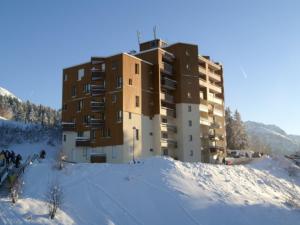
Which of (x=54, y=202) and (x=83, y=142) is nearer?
(x=54, y=202)

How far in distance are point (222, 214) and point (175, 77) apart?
1554 inches

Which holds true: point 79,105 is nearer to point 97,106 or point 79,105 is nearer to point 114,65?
point 97,106

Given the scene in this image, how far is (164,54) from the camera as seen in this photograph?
75.1 meters

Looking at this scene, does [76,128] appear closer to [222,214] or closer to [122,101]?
[122,101]

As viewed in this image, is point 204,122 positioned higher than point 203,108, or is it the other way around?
point 203,108

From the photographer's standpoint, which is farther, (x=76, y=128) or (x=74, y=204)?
(x=76, y=128)

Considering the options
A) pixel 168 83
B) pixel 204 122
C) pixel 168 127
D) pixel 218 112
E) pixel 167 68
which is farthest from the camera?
pixel 218 112

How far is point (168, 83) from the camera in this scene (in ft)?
245

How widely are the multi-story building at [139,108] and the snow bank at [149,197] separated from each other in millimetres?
17402

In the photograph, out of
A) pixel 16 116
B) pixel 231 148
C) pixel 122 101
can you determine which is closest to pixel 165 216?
pixel 122 101

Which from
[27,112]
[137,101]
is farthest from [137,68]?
[27,112]

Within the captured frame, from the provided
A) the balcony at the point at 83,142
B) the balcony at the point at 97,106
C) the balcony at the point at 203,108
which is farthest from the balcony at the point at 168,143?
the balcony at the point at 83,142

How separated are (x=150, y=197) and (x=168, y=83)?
35927 mm

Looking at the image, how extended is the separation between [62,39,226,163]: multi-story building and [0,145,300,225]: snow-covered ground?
17582 mm
